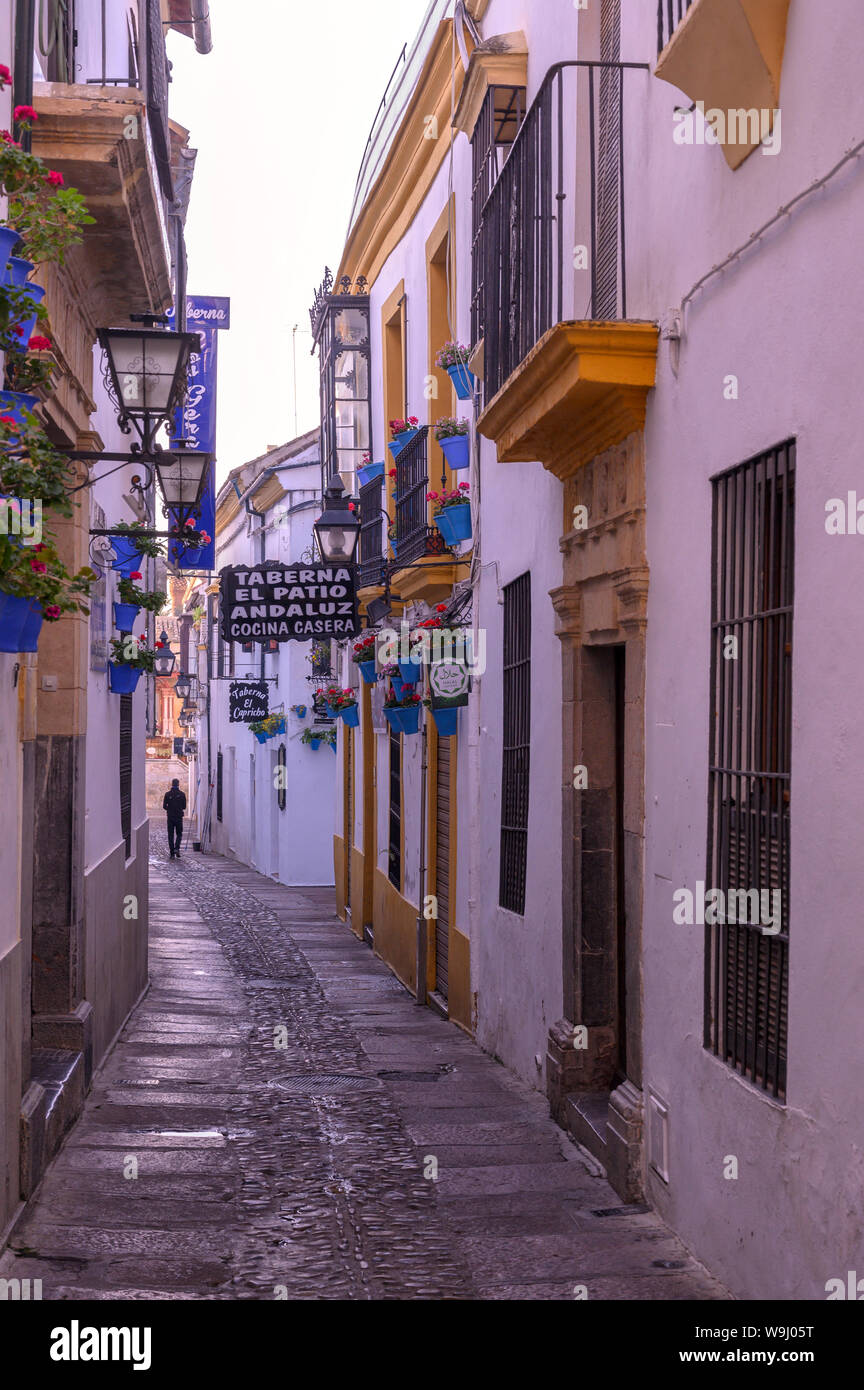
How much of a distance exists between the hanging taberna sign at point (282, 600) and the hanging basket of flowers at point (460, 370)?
3.36 m

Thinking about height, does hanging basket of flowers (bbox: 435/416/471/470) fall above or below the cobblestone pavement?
above

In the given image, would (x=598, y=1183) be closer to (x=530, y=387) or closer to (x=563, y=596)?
(x=563, y=596)

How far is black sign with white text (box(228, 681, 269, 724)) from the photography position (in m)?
27.6

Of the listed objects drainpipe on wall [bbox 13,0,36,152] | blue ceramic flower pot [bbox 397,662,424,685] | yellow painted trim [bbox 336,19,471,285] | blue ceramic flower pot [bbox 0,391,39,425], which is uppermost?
yellow painted trim [bbox 336,19,471,285]

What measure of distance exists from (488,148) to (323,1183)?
6.09 meters

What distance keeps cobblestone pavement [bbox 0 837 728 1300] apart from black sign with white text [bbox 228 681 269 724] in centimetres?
1607

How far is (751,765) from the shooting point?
4996 millimetres

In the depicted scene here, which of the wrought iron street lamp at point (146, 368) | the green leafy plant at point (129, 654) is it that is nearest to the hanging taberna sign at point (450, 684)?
the green leafy plant at point (129, 654)

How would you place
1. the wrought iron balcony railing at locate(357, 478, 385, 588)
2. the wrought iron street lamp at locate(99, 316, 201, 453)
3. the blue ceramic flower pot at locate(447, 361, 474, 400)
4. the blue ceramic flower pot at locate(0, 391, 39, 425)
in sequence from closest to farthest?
the blue ceramic flower pot at locate(0, 391, 39, 425) → the wrought iron street lamp at locate(99, 316, 201, 453) → the blue ceramic flower pot at locate(447, 361, 474, 400) → the wrought iron balcony railing at locate(357, 478, 385, 588)

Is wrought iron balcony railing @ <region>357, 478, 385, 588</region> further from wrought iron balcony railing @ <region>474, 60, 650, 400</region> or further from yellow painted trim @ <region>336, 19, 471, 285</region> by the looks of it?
wrought iron balcony railing @ <region>474, 60, 650, 400</region>

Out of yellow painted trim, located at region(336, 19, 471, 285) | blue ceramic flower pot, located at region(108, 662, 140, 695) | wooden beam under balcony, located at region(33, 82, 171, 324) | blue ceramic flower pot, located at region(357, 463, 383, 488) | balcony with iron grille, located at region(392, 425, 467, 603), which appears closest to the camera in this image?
wooden beam under balcony, located at region(33, 82, 171, 324)

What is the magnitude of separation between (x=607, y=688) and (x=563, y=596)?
52 centimetres

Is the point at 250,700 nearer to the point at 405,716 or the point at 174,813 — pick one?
the point at 174,813

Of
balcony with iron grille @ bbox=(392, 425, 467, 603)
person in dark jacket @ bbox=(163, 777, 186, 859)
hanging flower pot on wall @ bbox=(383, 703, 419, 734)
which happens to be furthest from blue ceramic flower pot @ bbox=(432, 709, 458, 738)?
person in dark jacket @ bbox=(163, 777, 186, 859)
